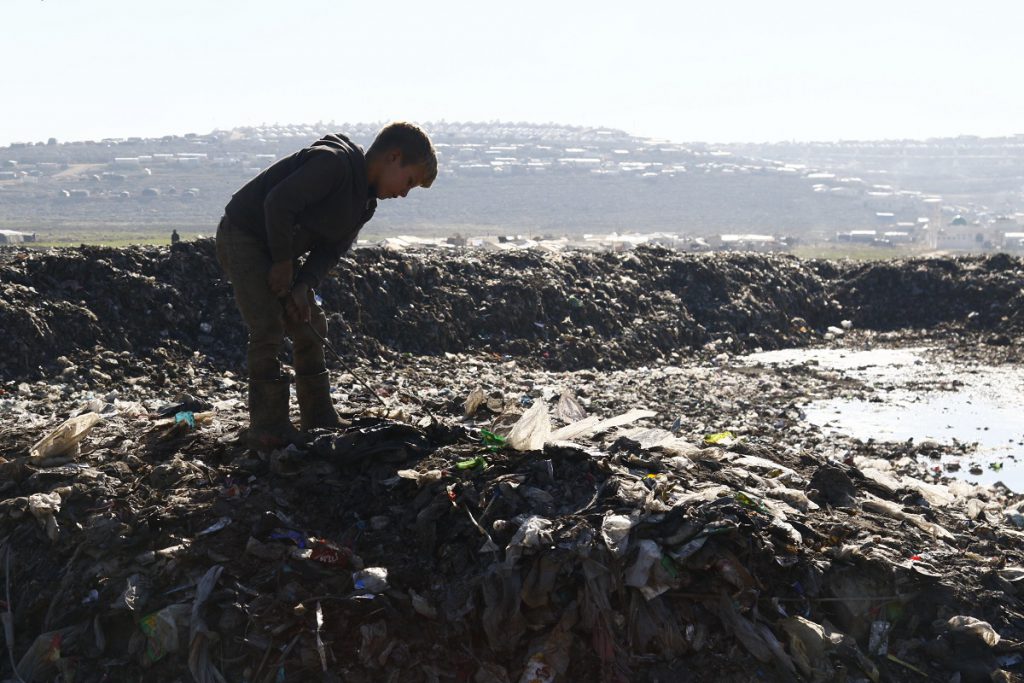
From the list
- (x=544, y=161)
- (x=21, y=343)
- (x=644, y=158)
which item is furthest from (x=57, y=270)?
(x=644, y=158)

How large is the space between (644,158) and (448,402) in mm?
124150

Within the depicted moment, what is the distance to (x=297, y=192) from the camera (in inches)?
151

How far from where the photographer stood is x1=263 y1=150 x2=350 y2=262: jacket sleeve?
3.83 meters

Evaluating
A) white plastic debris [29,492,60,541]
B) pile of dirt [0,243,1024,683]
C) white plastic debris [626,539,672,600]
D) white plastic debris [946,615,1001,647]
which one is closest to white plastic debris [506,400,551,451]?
pile of dirt [0,243,1024,683]

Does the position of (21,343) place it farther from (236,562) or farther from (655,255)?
(655,255)

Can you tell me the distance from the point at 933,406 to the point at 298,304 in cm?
722

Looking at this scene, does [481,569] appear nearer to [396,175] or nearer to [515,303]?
[396,175]

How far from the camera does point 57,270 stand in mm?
9695

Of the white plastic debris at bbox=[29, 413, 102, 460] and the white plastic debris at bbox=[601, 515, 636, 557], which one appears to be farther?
the white plastic debris at bbox=[29, 413, 102, 460]

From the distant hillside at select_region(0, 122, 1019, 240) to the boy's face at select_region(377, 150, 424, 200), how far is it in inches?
2585

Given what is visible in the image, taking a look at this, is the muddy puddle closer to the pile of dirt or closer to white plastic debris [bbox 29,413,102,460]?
the pile of dirt

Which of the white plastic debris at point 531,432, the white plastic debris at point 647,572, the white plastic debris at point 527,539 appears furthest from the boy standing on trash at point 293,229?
the white plastic debris at point 647,572

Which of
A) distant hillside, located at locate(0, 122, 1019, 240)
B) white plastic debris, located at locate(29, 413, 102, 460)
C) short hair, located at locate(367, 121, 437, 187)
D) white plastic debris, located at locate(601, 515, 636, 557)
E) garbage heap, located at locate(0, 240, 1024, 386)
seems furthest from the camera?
distant hillside, located at locate(0, 122, 1019, 240)

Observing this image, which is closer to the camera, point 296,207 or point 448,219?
point 296,207
